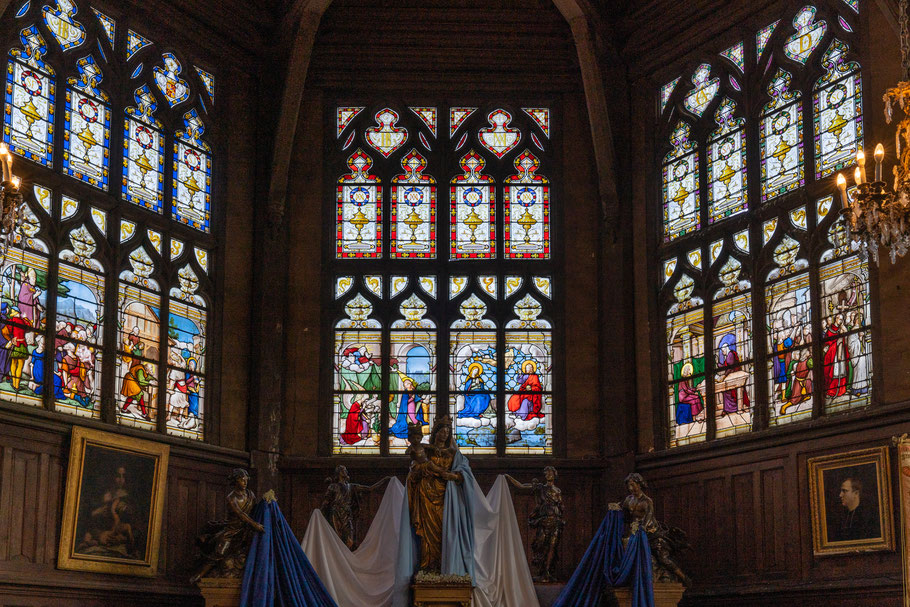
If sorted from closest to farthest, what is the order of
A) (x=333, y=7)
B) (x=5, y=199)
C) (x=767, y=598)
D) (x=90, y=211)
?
1. (x=5, y=199)
2. (x=767, y=598)
3. (x=90, y=211)
4. (x=333, y=7)

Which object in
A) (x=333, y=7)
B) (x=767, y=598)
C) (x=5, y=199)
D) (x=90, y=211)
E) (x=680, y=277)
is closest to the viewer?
(x=5, y=199)

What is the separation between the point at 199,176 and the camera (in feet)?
59.2

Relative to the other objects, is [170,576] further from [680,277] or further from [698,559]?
[680,277]

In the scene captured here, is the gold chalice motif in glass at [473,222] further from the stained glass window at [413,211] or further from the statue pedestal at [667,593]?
the statue pedestal at [667,593]

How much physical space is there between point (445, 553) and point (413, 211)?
6297 millimetres

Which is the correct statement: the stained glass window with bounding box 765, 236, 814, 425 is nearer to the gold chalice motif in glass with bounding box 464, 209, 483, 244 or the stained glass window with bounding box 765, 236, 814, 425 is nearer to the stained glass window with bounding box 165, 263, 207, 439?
the gold chalice motif in glass with bounding box 464, 209, 483, 244

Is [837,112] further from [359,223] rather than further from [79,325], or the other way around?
[79,325]

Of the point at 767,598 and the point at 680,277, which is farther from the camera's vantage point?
the point at 680,277

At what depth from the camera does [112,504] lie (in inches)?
597

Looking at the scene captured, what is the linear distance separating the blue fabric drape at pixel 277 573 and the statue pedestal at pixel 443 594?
0.95m

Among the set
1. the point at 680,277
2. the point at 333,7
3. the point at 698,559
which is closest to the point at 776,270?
the point at 680,277

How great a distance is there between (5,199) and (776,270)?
9580 millimetres

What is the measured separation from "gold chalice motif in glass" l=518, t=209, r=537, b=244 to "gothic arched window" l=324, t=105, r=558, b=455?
0.03 meters

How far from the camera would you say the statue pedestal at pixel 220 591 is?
548 inches
